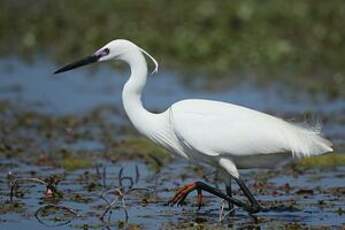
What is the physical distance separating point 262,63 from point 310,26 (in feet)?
6.66

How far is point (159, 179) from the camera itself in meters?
11.4

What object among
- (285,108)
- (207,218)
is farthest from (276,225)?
(285,108)

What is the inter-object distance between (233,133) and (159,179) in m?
2.17

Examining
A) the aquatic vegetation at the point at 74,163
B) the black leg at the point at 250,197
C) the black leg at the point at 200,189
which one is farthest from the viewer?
the aquatic vegetation at the point at 74,163

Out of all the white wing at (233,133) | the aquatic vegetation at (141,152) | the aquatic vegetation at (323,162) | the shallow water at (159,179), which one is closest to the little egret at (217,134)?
the white wing at (233,133)

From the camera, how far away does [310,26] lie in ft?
68.4

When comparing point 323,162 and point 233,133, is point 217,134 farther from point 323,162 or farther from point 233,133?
point 323,162

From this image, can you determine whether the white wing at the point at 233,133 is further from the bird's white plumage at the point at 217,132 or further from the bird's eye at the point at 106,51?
the bird's eye at the point at 106,51

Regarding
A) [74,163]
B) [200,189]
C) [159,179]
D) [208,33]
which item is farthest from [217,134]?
[208,33]

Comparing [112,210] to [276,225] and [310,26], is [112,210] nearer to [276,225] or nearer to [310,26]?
[276,225]

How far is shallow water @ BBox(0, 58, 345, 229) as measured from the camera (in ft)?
30.8

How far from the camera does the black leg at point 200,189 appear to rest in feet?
30.7

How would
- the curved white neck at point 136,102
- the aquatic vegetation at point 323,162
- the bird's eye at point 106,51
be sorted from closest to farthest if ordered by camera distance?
the curved white neck at point 136,102 → the bird's eye at point 106,51 → the aquatic vegetation at point 323,162

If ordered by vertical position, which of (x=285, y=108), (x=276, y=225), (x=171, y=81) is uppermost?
(x=171, y=81)
